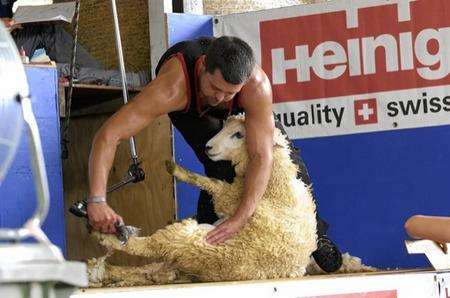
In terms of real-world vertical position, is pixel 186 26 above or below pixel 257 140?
above

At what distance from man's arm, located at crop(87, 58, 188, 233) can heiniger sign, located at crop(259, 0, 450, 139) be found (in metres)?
1.66

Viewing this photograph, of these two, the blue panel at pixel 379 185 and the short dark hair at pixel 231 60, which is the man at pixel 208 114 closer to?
the short dark hair at pixel 231 60

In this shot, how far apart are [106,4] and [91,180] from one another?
246 centimetres

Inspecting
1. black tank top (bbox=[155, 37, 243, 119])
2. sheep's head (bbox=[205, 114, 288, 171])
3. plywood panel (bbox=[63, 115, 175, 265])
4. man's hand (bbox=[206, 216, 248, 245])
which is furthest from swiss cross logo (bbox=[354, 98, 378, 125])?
man's hand (bbox=[206, 216, 248, 245])

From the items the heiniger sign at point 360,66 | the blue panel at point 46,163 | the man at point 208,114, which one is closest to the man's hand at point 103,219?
the man at point 208,114

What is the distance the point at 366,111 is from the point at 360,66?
0.25m

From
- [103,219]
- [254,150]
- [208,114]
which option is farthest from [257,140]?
[103,219]

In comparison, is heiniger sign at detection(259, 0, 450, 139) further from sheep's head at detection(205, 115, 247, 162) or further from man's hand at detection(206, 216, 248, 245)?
man's hand at detection(206, 216, 248, 245)

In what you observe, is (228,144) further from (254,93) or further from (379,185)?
(379,185)

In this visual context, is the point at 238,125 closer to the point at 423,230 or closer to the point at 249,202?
the point at 249,202

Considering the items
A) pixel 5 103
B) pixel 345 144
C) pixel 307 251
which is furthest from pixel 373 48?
pixel 5 103

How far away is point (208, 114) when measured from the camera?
171 inches

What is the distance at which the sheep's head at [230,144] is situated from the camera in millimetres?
4109

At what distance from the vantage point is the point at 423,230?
4.00 metres
